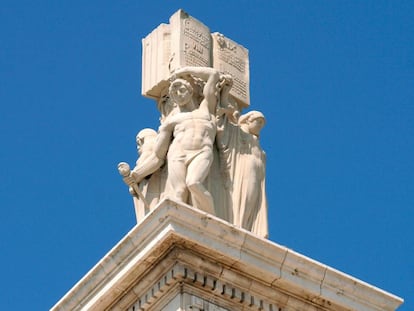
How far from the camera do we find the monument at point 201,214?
24906 mm

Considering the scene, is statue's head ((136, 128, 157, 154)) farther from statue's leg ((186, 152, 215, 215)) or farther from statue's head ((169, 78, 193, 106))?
statue's leg ((186, 152, 215, 215))

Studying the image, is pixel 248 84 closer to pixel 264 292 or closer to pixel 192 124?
pixel 192 124

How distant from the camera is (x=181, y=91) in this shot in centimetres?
2739

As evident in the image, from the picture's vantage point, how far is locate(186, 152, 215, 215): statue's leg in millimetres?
26078

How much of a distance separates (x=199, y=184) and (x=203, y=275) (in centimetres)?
163

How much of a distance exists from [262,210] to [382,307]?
2273mm

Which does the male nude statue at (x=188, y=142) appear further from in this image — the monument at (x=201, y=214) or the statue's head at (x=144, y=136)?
the statue's head at (x=144, y=136)

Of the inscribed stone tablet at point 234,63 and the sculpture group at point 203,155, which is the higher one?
the inscribed stone tablet at point 234,63

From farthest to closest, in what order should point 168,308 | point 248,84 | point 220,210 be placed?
point 248,84 < point 220,210 < point 168,308

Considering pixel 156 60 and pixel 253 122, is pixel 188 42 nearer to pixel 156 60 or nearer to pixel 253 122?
pixel 156 60

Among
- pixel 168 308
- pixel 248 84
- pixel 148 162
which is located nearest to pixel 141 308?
pixel 168 308

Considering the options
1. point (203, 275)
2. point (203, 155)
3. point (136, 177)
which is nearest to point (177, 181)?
point (203, 155)

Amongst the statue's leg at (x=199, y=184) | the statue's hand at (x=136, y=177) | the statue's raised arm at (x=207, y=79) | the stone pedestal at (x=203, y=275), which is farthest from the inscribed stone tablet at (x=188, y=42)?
the stone pedestal at (x=203, y=275)

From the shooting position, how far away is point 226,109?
27.6 meters
